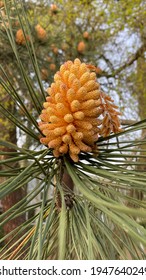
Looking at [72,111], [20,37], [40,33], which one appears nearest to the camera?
[72,111]

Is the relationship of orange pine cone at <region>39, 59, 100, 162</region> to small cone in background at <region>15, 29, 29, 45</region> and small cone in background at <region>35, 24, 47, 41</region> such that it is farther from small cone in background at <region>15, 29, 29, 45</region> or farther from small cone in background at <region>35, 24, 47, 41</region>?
small cone in background at <region>35, 24, 47, 41</region>

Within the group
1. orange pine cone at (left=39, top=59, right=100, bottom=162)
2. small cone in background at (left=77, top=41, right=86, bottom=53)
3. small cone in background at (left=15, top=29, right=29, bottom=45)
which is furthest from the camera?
small cone in background at (left=77, top=41, right=86, bottom=53)

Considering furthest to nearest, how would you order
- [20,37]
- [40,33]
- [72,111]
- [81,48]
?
[81,48] → [40,33] → [20,37] → [72,111]

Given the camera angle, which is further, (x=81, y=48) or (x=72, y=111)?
(x=81, y=48)

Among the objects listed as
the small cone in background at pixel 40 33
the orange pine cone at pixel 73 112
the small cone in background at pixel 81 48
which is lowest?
the orange pine cone at pixel 73 112

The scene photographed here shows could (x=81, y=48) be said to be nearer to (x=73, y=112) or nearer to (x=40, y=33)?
(x=40, y=33)

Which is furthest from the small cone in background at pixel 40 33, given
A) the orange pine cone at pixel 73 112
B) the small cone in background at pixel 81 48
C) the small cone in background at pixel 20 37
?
the orange pine cone at pixel 73 112

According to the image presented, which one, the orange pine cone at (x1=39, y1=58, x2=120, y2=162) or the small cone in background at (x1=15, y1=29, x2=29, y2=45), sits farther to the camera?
the small cone in background at (x1=15, y1=29, x2=29, y2=45)

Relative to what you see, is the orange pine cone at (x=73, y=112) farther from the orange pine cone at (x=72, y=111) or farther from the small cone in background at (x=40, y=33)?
the small cone in background at (x=40, y=33)

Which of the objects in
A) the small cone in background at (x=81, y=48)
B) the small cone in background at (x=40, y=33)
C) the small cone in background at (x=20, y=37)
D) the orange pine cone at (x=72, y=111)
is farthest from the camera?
the small cone in background at (x=81, y=48)

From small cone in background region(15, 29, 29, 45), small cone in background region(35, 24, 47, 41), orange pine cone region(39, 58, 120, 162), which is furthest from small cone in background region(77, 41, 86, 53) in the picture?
orange pine cone region(39, 58, 120, 162)

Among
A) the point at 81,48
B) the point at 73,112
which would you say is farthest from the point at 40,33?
the point at 73,112
